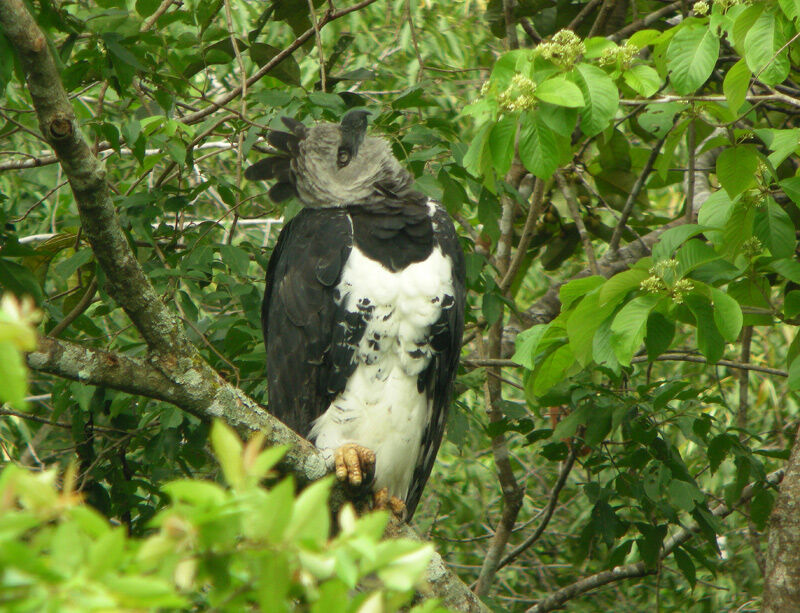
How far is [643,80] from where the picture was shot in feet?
8.18

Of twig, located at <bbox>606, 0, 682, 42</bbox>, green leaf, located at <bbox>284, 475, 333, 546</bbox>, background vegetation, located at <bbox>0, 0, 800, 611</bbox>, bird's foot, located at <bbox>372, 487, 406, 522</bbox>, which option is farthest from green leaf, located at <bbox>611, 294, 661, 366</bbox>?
twig, located at <bbox>606, 0, 682, 42</bbox>

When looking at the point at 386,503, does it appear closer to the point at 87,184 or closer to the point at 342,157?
the point at 342,157

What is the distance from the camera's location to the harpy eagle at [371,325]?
9.51 ft

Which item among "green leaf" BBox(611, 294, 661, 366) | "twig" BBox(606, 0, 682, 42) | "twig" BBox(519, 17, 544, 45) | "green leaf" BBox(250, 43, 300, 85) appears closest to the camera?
"green leaf" BBox(611, 294, 661, 366)

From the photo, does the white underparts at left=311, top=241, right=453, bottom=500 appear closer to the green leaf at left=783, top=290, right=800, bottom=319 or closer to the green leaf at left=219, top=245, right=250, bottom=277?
the green leaf at left=219, top=245, right=250, bottom=277

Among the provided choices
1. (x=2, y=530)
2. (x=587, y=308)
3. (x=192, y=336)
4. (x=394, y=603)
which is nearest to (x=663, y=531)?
(x=587, y=308)

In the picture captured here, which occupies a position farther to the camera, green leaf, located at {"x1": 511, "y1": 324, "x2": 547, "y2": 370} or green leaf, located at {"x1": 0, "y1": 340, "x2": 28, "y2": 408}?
green leaf, located at {"x1": 511, "y1": 324, "x2": 547, "y2": 370}

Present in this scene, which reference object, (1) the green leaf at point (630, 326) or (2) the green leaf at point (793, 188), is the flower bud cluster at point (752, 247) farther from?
(1) the green leaf at point (630, 326)

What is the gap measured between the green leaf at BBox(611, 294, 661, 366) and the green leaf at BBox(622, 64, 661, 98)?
61cm

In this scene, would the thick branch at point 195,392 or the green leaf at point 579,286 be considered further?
the green leaf at point 579,286

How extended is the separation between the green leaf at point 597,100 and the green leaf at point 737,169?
0.42 m

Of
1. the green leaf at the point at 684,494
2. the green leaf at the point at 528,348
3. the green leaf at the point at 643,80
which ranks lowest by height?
the green leaf at the point at 684,494

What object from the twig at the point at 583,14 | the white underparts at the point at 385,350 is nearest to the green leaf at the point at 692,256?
the white underparts at the point at 385,350

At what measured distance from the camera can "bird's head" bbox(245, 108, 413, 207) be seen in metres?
3.19
